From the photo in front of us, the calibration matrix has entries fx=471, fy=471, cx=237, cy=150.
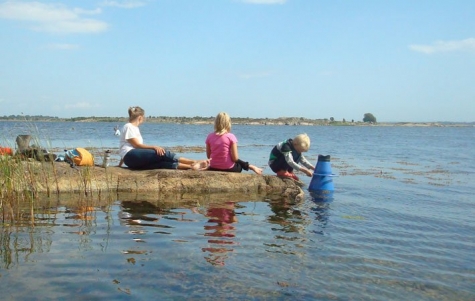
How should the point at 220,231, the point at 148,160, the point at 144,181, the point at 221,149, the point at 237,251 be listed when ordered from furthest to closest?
the point at 221,149, the point at 148,160, the point at 144,181, the point at 220,231, the point at 237,251

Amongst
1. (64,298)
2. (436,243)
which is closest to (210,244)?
(64,298)

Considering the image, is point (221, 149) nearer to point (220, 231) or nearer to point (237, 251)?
point (220, 231)

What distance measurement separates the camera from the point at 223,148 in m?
10.6

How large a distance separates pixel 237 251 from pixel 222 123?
4.91 metres

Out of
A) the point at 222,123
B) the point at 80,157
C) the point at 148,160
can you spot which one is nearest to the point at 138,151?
the point at 148,160

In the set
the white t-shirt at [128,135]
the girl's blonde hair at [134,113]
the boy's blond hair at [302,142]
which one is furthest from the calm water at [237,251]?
the girl's blonde hair at [134,113]

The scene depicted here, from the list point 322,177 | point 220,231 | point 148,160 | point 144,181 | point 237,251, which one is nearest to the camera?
point 237,251

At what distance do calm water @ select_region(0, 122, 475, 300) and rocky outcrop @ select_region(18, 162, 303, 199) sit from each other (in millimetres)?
551

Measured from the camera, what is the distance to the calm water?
15.5 ft

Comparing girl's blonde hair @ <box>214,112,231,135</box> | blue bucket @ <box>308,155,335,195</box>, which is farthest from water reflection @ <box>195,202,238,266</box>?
blue bucket @ <box>308,155,335,195</box>

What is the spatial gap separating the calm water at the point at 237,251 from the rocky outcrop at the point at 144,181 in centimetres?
55

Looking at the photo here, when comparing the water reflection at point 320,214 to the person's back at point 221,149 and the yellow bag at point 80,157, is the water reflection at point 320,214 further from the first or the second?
the yellow bag at point 80,157

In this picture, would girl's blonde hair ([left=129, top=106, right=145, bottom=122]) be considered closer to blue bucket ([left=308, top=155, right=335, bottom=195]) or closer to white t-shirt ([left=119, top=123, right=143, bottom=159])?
white t-shirt ([left=119, top=123, right=143, bottom=159])

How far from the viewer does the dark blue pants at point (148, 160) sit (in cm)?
1021
